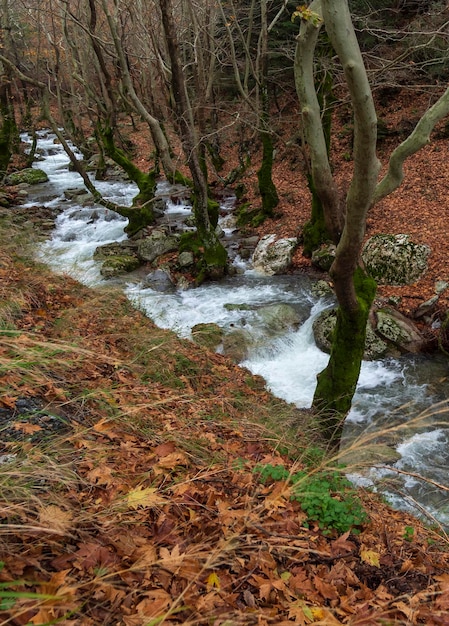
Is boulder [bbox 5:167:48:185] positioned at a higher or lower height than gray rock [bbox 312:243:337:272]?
higher

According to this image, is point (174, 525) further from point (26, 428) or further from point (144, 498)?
point (26, 428)

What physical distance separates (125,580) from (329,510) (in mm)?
1388

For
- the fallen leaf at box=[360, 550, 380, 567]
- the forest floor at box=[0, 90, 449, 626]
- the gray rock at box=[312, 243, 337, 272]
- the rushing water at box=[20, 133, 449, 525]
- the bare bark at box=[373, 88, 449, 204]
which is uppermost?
the bare bark at box=[373, 88, 449, 204]

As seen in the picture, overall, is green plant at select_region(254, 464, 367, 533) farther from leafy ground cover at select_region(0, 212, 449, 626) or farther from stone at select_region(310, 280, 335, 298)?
stone at select_region(310, 280, 335, 298)

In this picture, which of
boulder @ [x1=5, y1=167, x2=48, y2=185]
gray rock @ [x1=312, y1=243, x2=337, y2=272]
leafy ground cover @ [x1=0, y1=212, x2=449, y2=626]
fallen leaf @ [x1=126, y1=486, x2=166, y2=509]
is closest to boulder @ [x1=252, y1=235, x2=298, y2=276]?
gray rock @ [x1=312, y1=243, x2=337, y2=272]

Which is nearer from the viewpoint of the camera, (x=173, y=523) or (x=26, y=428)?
(x=173, y=523)

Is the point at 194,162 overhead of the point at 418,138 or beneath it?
beneath

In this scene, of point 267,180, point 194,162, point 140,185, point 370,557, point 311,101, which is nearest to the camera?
point 370,557

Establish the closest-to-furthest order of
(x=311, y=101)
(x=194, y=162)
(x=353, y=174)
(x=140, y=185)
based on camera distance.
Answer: (x=353, y=174), (x=311, y=101), (x=194, y=162), (x=140, y=185)

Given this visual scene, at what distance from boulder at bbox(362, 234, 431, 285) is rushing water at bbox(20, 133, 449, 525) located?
1597mm

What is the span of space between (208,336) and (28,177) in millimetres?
14866

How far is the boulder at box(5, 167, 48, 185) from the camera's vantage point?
1760cm

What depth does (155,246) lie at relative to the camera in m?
12.0

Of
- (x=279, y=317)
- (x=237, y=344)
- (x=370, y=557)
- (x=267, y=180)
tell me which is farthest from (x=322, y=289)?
(x=370, y=557)
